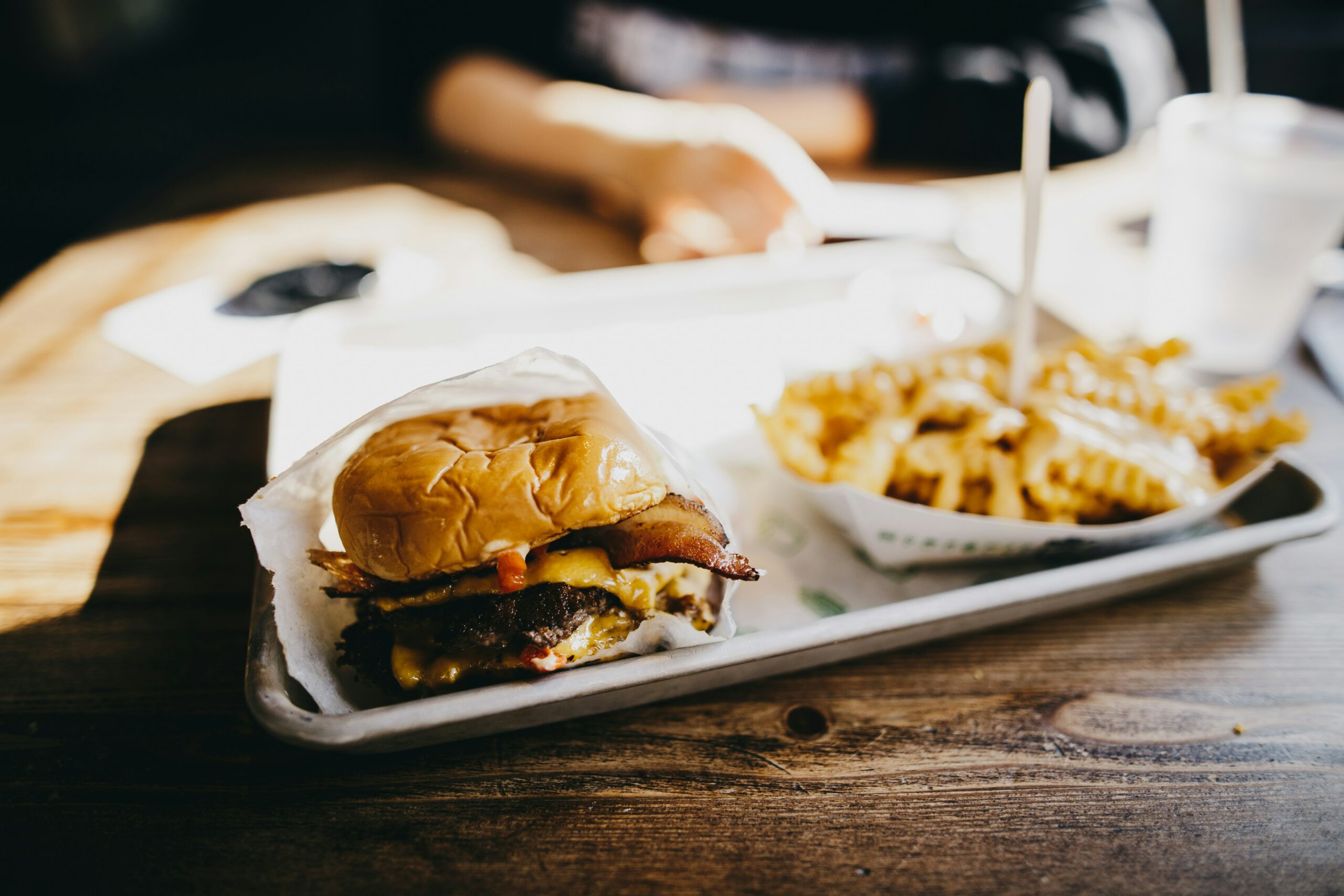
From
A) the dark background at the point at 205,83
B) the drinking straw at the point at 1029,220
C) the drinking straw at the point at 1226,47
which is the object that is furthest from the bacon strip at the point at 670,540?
the dark background at the point at 205,83

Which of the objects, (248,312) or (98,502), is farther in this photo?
(248,312)

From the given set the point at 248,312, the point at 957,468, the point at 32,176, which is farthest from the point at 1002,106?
the point at 32,176

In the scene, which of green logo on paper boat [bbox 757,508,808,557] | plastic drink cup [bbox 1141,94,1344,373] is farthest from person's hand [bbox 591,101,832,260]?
green logo on paper boat [bbox 757,508,808,557]

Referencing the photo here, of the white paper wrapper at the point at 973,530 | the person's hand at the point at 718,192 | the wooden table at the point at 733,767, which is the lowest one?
the wooden table at the point at 733,767

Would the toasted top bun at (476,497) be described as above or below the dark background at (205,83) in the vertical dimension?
below

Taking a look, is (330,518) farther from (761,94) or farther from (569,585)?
(761,94)

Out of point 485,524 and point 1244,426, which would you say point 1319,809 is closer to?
point 1244,426

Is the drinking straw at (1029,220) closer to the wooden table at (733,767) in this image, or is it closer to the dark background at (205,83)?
the wooden table at (733,767)
